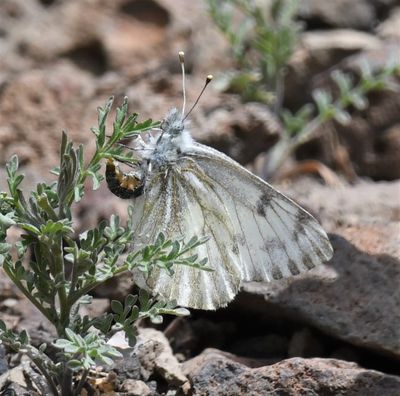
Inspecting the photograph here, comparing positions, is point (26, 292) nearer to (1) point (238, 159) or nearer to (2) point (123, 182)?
(2) point (123, 182)

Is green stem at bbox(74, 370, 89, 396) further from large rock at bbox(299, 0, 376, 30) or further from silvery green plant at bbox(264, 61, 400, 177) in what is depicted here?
large rock at bbox(299, 0, 376, 30)

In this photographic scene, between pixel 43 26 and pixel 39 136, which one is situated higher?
pixel 43 26

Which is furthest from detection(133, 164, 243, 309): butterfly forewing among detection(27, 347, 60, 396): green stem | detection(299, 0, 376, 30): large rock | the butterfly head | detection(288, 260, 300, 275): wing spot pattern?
detection(299, 0, 376, 30): large rock

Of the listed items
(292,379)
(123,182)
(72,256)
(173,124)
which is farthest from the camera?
(173,124)

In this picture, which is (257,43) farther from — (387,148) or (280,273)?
(280,273)

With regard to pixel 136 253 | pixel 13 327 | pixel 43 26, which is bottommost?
pixel 13 327

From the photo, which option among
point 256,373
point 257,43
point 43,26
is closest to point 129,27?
point 43,26

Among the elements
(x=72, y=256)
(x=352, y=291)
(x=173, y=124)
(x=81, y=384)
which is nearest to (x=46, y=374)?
(x=81, y=384)
